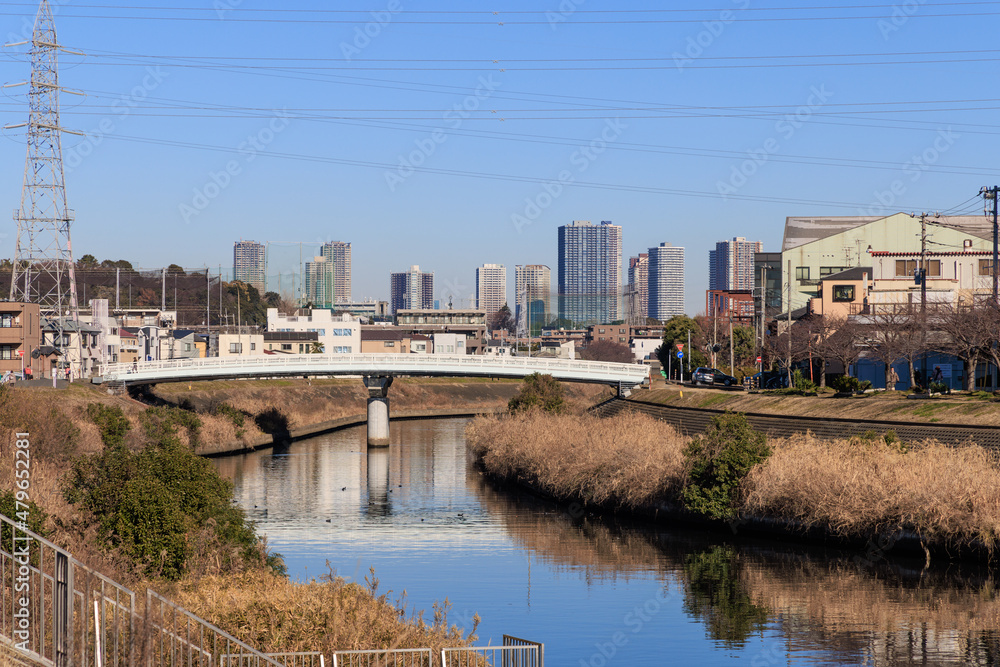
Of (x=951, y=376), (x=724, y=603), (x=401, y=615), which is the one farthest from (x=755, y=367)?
(x=401, y=615)

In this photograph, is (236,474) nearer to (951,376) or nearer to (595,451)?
(595,451)

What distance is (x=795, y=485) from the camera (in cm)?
4012

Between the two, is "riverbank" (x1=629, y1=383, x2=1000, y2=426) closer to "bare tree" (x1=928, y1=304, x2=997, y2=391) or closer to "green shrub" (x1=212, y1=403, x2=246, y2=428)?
"bare tree" (x1=928, y1=304, x2=997, y2=391)

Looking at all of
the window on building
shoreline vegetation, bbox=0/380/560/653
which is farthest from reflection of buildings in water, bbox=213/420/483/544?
the window on building

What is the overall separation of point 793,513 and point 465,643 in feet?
79.3

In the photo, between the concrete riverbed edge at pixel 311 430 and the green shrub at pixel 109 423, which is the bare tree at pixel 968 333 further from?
the green shrub at pixel 109 423

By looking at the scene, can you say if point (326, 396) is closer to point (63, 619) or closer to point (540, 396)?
point (540, 396)

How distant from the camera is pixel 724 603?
32.6m

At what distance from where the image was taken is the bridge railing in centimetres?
7944

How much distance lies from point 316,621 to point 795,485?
2587 centimetres

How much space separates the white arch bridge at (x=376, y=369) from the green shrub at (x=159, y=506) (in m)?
49.9

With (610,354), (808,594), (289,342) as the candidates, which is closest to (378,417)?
(289,342)

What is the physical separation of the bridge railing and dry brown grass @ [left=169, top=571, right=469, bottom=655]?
58.5 m

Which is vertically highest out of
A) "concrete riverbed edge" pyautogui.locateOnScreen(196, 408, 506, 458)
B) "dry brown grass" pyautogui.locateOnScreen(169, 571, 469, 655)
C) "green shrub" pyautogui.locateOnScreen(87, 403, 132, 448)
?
"dry brown grass" pyautogui.locateOnScreen(169, 571, 469, 655)
